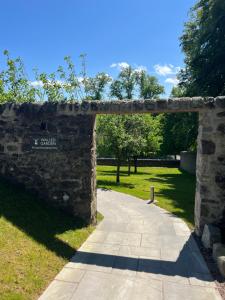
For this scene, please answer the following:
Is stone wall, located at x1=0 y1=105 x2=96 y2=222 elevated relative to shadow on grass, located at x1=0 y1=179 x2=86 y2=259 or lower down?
elevated

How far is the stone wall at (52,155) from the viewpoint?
9.77 metres

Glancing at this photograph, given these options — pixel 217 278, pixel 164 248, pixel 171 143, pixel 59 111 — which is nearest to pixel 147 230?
pixel 164 248

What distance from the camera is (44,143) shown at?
9.92 m

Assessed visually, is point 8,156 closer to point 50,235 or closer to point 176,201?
point 50,235

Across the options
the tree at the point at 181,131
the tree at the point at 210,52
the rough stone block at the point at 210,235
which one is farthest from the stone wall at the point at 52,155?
the tree at the point at 181,131

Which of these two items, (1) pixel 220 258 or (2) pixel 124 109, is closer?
(1) pixel 220 258

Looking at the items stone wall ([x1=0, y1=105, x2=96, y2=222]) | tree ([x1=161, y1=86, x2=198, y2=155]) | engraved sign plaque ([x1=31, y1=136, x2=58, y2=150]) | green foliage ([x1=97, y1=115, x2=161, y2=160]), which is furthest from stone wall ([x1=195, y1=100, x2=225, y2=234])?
tree ([x1=161, y1=86, x2=198, y2=155])

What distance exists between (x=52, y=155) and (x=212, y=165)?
4991 mm

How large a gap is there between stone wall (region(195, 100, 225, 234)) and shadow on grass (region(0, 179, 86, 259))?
386 centimetres

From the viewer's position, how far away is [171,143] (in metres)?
40.2

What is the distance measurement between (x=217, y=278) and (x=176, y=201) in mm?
8467

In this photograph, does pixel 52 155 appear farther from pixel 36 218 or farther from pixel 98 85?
pixel 98 85

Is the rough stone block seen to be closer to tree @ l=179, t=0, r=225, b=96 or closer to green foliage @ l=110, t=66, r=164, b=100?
tree @ l=179, t=0, r=225, b=96

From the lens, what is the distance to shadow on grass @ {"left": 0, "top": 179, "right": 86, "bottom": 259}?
25.4 feet
